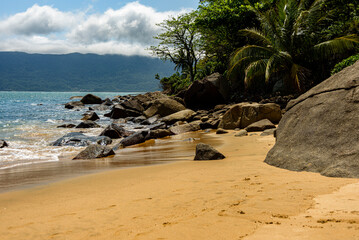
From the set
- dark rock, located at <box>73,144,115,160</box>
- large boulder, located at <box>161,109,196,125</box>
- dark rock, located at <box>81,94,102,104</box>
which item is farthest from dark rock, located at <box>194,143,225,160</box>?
dark rock, located at <box>81,94,102,104</box>

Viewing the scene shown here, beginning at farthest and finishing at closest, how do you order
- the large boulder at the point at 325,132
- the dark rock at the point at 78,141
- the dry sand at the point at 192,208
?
the dark rock at the point at 78,141 → the large boulder at the point at 325,132 → the dry sand at the point at 192,208

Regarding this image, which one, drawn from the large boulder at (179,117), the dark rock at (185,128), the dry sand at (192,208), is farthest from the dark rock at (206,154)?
the large boulder at (179,117)

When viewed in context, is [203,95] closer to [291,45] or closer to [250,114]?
[291,45]

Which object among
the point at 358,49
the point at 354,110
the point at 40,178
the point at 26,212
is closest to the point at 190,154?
the point at 40,178

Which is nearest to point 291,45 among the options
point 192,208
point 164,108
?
point 164,108

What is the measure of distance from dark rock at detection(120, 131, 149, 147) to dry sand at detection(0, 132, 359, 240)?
20.3ft

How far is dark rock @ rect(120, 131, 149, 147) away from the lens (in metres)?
11.0

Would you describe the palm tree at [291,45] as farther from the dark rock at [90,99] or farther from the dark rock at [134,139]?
the dark rock at [90,99]

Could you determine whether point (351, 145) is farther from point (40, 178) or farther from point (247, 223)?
point (40, 178)

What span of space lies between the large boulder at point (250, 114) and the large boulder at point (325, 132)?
23.8 feet

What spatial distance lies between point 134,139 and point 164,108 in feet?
35.4

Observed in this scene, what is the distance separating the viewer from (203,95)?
23281 millimetres

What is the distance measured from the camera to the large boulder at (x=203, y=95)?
2308cm

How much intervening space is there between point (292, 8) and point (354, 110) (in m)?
14.7
